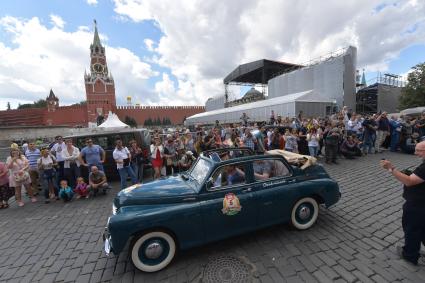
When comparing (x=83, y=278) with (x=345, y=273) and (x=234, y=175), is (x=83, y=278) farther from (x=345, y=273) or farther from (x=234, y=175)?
(x=345, y=273)

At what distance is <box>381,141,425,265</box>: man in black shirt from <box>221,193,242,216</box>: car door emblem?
2.07 metres

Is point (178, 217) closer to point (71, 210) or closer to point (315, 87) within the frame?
point (71, 210)

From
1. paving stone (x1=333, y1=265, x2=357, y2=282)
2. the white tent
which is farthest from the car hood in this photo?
the white tent

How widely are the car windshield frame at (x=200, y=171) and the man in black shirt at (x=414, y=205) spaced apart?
8.15ft

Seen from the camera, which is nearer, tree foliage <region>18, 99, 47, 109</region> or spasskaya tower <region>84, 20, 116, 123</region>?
spasskaya tower <region>84, 20, 116, 123</region>

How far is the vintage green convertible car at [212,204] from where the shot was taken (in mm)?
3115

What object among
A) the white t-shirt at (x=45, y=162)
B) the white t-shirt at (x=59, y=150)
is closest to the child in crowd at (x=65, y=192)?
the white t-shirt at (x=45, y=162)

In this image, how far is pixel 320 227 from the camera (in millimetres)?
4094

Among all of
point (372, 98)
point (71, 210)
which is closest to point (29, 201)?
point (71, 210)

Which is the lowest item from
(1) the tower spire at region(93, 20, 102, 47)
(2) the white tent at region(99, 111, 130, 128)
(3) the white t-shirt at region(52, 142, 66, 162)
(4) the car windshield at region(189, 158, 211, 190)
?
(4) the car windshield at region(189, 158, 211, 190)

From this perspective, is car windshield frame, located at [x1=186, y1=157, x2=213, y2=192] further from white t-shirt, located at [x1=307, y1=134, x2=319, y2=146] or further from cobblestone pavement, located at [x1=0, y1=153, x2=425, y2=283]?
white t-shirt, located at [x1=307, y1=134, x2=319, y2=146]

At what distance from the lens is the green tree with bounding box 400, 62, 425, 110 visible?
27.7 metres

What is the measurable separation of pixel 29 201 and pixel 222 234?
7.02 meters

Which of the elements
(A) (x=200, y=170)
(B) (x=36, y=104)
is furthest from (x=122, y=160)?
(B) (x=36, y=104)
